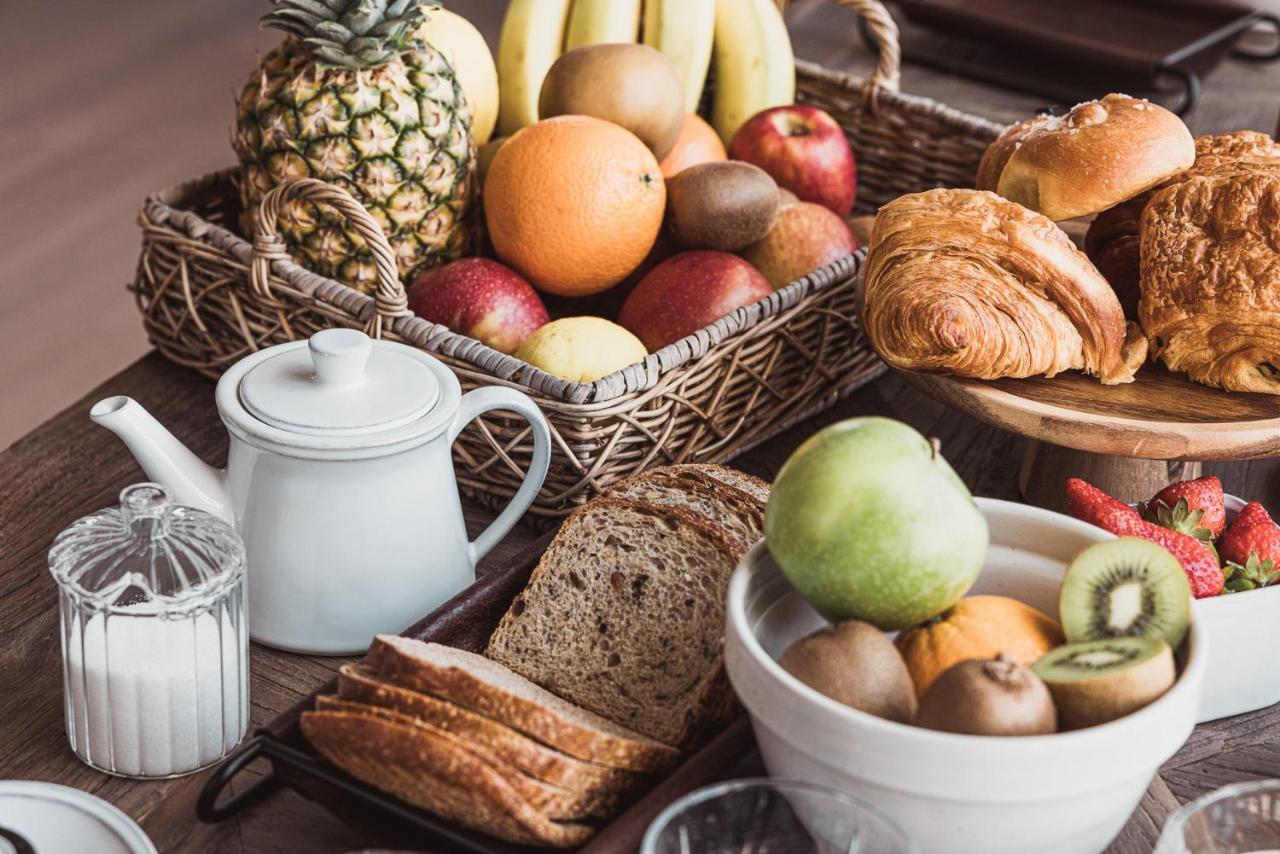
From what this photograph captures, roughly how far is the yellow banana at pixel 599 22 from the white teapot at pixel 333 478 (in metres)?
0.72

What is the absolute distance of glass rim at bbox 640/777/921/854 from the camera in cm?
56

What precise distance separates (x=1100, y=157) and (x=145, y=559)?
716 mm

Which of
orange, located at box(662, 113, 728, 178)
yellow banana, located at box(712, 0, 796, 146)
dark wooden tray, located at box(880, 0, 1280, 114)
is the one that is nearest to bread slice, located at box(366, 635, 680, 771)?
orange, located at box(662, 113, 728, 178)

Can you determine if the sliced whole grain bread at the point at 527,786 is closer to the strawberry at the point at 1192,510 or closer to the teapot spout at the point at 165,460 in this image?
the teapot spout at the point at 165,460

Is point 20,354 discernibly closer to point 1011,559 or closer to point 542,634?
point 542,634

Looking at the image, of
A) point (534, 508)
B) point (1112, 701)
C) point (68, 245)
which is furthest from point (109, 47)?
point (1112, 701)

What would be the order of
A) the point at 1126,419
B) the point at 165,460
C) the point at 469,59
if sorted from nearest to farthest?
the point at 165,460, the point at 1126,419, the point at 469,59

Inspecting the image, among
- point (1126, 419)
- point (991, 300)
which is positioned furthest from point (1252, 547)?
point (991, 300)

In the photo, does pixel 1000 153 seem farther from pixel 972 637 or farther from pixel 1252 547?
pixel 972 637

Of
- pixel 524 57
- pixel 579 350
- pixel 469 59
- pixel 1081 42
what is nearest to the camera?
pixel 579 350

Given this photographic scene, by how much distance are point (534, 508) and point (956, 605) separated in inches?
16.6

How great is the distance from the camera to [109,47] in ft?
12.0

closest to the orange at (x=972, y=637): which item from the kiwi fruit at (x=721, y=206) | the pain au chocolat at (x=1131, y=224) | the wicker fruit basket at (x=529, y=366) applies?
the wicker fruit basket at (x=529, y=366)

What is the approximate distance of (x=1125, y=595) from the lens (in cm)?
67
